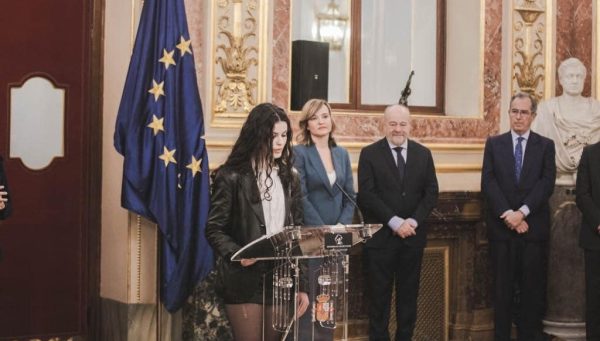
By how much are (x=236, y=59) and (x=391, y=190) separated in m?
1.23

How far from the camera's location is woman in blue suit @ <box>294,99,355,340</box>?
5.59m

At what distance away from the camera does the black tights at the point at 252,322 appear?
3.86 m

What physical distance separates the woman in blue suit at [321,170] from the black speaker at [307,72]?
26.7 inches

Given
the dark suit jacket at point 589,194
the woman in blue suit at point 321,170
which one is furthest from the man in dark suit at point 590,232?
the woman in blue suit at point 321,170

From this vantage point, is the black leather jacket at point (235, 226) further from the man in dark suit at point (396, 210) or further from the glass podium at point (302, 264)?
the man in dark suit at point (396, 210)

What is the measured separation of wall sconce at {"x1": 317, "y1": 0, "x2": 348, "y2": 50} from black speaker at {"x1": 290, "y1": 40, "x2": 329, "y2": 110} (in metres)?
0.25

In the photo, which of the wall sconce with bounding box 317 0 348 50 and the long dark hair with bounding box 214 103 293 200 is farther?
the wall sconce with bounding box 317 0 348 50

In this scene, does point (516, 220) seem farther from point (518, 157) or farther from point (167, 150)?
point (167, 150)

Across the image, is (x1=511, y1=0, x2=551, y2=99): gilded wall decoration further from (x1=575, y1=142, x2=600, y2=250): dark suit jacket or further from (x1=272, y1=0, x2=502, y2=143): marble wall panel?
(x1=575, y1=142, x2=600, y2=250): dark suit jacket

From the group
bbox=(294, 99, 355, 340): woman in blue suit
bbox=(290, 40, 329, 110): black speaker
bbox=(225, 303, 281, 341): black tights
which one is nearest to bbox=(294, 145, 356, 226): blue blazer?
bbox=(294, 99, 355, 340): woman in blue suit

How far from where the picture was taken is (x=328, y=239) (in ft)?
12.3

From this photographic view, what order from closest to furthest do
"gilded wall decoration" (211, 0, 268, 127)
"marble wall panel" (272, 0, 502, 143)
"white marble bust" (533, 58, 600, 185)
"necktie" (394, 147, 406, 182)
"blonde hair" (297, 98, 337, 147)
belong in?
"blonde hair" (297, 98, 337, 147) < "gilded wall decoration" (211, 0, 268, 127) < "necktie" (394, 147, 406, 182) < "marble wall panel" (272, 0, 502, 143) < "white marble bust" (533, 58, 600, 185)

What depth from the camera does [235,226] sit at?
12.9 ft

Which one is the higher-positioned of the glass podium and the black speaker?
the black speaker
